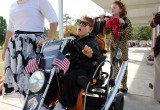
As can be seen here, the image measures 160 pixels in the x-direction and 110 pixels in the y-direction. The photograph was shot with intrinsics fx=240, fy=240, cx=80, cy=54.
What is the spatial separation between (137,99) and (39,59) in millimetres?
2309

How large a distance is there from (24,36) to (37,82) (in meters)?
0.80

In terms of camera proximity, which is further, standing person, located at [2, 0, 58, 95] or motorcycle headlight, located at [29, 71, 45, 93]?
standing person, located at [2, 0, 58, 95]

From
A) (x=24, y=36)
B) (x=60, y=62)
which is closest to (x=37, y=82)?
(x=60, y=62)

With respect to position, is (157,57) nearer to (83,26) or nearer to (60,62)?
(83,26)

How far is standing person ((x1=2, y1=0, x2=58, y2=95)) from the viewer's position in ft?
8.53

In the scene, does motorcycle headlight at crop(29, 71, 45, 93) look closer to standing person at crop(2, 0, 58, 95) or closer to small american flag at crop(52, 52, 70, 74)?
small american flag at crop(52, 52, 70, 74)

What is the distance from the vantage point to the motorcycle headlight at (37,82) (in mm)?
1978

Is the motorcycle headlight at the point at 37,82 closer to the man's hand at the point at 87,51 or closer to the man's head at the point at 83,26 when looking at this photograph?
the man's hand at the point at 87,51

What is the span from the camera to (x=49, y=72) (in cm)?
206

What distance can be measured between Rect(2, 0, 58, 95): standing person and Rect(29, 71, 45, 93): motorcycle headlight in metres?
0.65

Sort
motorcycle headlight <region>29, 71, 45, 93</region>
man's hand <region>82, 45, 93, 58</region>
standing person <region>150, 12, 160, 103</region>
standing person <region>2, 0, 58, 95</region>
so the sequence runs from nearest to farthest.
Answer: motorcycle headlight <region>29, 71, 45, 93</region> < man's hand <region>82, 45, 93, 58</region> < standing person <region>2, 0, 58, 95</region> < standing person <region>150, 12, 160, 103</region>

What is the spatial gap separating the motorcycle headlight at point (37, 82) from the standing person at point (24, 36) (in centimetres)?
65

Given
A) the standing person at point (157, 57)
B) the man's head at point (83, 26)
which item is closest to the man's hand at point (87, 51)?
the man's head at point (83, 26)

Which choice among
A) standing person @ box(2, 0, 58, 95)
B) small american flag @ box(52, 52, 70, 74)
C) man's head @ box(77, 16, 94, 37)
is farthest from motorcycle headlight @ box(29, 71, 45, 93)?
man's head @ box(77, 16, 94, 37)
